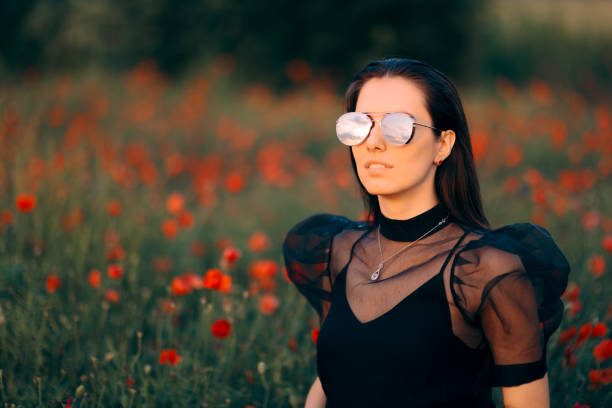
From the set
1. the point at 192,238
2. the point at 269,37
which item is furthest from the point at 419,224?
the point at 269,37

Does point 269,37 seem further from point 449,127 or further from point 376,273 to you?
point 376,273

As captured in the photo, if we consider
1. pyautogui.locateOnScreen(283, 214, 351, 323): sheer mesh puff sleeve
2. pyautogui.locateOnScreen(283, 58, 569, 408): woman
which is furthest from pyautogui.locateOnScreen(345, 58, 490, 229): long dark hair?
pyautogui.locateOnScreen(283, 214, 351, 323): sheer mesh puff sleeve

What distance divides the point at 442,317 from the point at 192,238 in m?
2.56

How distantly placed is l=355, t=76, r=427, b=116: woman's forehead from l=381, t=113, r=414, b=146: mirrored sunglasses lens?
5 cm

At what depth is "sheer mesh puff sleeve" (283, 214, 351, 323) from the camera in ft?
5.45

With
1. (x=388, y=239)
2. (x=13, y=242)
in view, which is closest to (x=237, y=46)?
(x=13, y=242)

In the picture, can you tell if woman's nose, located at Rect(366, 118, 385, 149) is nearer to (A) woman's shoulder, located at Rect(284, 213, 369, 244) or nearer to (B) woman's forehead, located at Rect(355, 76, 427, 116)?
(B) woman's forehead, located at Rect(355, 76, 427, 116)

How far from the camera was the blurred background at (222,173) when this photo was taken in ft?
6.93

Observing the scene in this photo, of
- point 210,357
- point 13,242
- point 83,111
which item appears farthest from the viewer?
point 83,111

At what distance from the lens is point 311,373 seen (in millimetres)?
2182

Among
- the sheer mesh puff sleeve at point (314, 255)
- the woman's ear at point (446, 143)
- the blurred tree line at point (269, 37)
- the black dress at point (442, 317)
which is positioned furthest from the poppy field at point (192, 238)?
the blurred tree line at point (269, 37)

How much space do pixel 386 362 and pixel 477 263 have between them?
33cm

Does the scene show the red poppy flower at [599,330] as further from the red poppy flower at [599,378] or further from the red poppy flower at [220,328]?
the red poppy flower at [220,328]

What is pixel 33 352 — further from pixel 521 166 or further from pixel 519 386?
pixel 521 166
